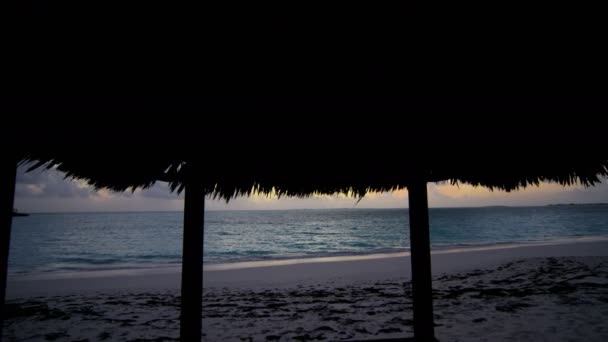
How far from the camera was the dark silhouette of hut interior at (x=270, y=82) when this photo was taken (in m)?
1.23

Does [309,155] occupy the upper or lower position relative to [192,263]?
upper

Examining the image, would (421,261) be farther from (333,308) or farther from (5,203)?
(333,308)

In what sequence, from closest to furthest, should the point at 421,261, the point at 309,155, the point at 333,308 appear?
1. the point at 421,261
2. the point at 309,155
3. the point at 333,308

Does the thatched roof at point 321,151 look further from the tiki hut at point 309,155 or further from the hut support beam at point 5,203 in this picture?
the hut support beam at point 5,203

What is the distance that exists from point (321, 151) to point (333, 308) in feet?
12.3

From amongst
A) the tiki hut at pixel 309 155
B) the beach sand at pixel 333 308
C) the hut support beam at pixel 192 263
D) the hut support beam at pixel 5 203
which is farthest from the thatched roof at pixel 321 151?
the beach sand at pixel 333 308

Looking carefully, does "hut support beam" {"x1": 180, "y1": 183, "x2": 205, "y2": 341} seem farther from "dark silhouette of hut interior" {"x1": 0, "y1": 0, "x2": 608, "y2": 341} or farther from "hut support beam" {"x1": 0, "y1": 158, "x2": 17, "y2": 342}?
"hut support beam" {"x1": 0, "y1": 158, "x2": 17, "y2": 342}

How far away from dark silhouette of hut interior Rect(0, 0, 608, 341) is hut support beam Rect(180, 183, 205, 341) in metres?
0.65

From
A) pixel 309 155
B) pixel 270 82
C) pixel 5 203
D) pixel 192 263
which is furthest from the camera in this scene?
pixel 309 155

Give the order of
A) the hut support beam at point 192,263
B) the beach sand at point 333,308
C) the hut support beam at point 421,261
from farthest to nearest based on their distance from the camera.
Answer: the beach sand at point 333,308 → the hut support beam at point 421,261 → the hut support beam at point 192,263

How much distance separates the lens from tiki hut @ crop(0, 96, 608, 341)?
1.24 meters

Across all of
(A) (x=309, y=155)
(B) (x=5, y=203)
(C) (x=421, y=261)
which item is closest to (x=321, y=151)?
(A) (x=309, y=155)

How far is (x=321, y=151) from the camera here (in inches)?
100.0

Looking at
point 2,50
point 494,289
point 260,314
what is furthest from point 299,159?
point 494,289
